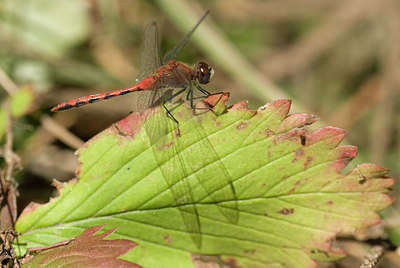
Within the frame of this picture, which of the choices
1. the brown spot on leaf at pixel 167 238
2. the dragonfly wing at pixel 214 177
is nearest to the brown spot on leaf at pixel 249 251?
the dragonfly wing at pixel 214 177

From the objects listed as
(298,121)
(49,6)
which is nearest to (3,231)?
(298,121)

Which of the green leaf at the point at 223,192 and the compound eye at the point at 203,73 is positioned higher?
the compound eye at the point at 203,73

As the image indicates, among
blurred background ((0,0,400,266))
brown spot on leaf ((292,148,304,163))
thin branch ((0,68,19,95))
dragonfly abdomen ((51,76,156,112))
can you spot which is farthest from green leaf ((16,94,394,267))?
blurred background ((0,0,400,266))

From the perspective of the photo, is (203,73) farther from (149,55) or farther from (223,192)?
(223,192)

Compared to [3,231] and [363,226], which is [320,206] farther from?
[3,231]

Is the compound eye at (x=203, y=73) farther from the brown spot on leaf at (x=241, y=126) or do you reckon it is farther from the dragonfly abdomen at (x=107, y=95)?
the brown spot on leaf at (x=241, y=126)

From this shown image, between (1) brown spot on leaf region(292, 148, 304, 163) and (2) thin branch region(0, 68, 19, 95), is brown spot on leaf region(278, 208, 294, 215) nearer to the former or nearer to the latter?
(1) brown spot on leaf region(292, 148, 304, 163)

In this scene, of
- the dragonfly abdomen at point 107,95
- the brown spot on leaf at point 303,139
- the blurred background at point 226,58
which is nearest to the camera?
the brown spot on leaf at point 303,139
